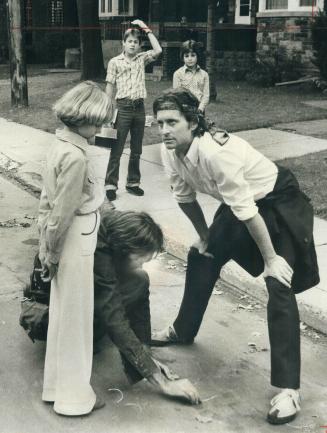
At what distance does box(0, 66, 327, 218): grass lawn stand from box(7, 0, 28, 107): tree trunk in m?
0.34

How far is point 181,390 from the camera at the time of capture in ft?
12.9

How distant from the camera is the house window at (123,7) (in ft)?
86.5

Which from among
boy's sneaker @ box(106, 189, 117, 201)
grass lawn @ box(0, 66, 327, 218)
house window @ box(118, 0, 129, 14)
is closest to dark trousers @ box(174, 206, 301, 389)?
grass lawn @ box(0, 66, 327, 218)

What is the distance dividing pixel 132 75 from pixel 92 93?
4692 millimetres

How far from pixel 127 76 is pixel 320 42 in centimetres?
1001

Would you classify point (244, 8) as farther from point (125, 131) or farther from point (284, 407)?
point (284, 407)

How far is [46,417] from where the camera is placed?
381 centimetres

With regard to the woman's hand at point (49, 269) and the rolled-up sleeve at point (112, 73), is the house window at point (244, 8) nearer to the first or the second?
the rolled-up sleeve at point (112, 73)

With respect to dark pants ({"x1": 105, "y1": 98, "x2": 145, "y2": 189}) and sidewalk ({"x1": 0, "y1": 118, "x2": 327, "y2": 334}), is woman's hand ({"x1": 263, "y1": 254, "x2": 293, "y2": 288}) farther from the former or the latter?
dark pants ({"x1": 105, "y1": 98, "x2": 145, "y2": 189})

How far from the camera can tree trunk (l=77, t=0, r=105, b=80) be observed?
19.8 m

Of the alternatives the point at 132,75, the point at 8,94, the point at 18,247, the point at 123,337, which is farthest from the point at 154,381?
the point at 8,94

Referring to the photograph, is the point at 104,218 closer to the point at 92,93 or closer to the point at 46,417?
the point at 92,93

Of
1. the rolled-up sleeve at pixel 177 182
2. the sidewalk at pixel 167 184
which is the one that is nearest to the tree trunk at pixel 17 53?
the sidewalk at pixel 167 184

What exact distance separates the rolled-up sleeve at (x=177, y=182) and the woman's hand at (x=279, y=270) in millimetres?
727
